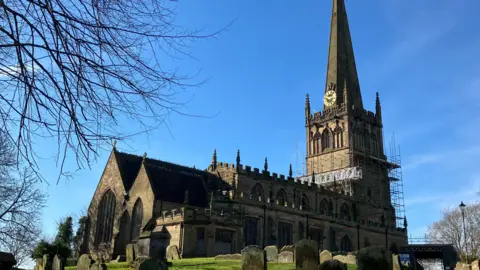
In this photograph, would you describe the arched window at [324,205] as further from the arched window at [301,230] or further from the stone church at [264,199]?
the arched window at [301,230]

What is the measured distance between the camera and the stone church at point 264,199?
108 ft

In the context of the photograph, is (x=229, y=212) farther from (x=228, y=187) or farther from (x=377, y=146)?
(x=377, y=146)

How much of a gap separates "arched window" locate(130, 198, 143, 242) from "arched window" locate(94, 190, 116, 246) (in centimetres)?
313

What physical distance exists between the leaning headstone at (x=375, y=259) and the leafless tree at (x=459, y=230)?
135 ft

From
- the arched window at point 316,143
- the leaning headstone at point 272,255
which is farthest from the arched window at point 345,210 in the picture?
the leaning headstone at point 272,255

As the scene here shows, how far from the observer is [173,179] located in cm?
3972

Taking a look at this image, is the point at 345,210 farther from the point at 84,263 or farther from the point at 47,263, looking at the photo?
the point at 84,263

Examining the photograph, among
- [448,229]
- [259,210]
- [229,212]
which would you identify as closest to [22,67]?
[229,212]

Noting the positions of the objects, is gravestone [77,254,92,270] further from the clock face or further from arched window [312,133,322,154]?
the clock face

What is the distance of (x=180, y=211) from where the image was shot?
32.2 meters

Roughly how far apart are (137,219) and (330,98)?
3604cm

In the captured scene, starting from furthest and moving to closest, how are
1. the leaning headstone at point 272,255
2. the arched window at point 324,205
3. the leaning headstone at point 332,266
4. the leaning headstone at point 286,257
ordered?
the arched window at point 324,205
the leaning headstone at point 272,255
the leaning headstone at point 286,257
the leaning headstone at point 332,266

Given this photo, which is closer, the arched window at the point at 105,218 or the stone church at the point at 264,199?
the stone church at the point at 264,199

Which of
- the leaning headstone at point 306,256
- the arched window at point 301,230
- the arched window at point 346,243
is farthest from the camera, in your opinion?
the arched window at point 346,243
